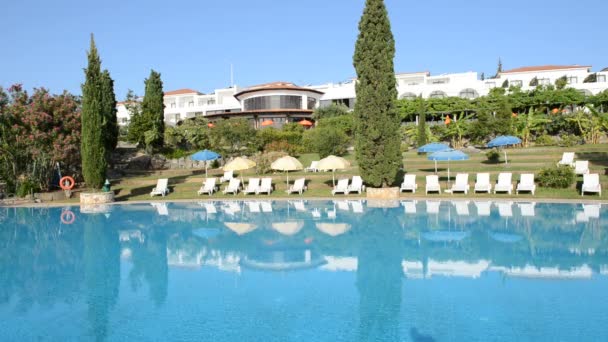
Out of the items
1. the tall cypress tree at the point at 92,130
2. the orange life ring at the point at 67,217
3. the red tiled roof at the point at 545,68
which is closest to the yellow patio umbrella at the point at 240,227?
the orange life ring at the point at 67,217

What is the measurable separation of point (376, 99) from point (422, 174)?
6.38 meters

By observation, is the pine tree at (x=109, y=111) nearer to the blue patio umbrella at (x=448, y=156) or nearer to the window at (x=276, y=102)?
the window at (x=276, y=102)

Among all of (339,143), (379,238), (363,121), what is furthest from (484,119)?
(379,238)

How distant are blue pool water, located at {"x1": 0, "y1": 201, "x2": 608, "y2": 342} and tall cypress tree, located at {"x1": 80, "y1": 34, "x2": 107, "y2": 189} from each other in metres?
5.04

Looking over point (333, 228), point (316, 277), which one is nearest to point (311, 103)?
point (333, 228)

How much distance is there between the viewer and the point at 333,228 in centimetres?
1481

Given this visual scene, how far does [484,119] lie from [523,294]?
27639 mm

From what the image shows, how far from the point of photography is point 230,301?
8.27 m

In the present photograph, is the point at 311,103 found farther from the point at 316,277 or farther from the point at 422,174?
the point at 316,277

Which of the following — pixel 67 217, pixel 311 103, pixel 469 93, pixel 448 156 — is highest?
pixel 469 93

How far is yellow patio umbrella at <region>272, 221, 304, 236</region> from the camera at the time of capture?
14446mm

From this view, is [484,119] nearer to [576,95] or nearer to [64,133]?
[576,95]

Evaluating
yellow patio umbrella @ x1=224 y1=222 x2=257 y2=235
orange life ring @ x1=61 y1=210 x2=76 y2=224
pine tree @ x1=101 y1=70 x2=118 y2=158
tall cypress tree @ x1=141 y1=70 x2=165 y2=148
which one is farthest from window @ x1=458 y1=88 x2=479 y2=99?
orange life ring @ x1=61 y1=210 x2=76 y2=224

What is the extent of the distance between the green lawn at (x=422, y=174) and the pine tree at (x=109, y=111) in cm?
273
